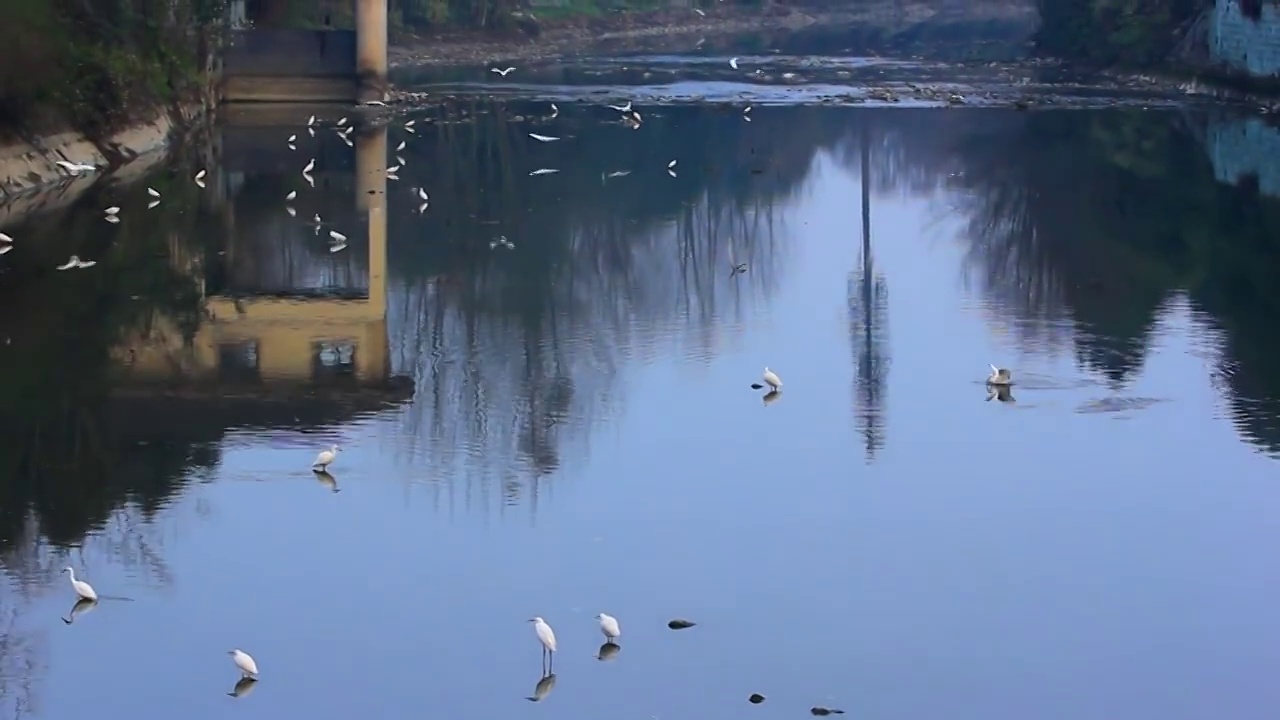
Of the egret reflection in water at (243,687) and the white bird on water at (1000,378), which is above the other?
the white bird on water at (1000,378)

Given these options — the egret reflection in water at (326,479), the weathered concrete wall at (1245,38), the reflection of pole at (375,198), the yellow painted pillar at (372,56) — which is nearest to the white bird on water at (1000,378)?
the egret reflection in water at (326,479)

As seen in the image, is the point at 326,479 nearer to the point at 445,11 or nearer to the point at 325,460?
the point at 325,460

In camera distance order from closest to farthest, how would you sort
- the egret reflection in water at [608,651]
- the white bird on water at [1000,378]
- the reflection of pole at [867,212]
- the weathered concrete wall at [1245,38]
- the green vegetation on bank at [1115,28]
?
the egret reflection in water at [608,651] → the white bird on water at [1000,378] → the reflection of pole at [867,212] → the weathered concrete wall at [1245,38] → the green vegetation on bank at [1115,28]

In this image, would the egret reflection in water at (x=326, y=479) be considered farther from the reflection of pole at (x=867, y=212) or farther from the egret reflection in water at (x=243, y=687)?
the reflection of pole at (x=867, y=212)

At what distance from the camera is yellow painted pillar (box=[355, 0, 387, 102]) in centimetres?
4809

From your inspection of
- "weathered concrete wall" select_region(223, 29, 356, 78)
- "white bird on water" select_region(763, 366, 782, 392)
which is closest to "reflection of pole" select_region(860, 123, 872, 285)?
"white bird on water" select_region(763, 366, 782, 392)

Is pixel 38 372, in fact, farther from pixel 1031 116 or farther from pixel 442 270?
pixel 1031 116

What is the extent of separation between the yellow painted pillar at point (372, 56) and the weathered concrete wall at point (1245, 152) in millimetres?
18549

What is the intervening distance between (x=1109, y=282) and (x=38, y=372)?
11.6 meters

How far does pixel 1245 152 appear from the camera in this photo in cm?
3784

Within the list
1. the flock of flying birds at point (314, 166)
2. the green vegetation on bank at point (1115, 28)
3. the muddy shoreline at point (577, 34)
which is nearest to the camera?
the flock of flying birds at point (314, 166)

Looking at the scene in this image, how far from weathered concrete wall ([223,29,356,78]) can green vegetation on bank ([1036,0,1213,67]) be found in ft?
76.7

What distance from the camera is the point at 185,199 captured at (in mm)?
29344

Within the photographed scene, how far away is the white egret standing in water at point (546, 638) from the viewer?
9969mm
